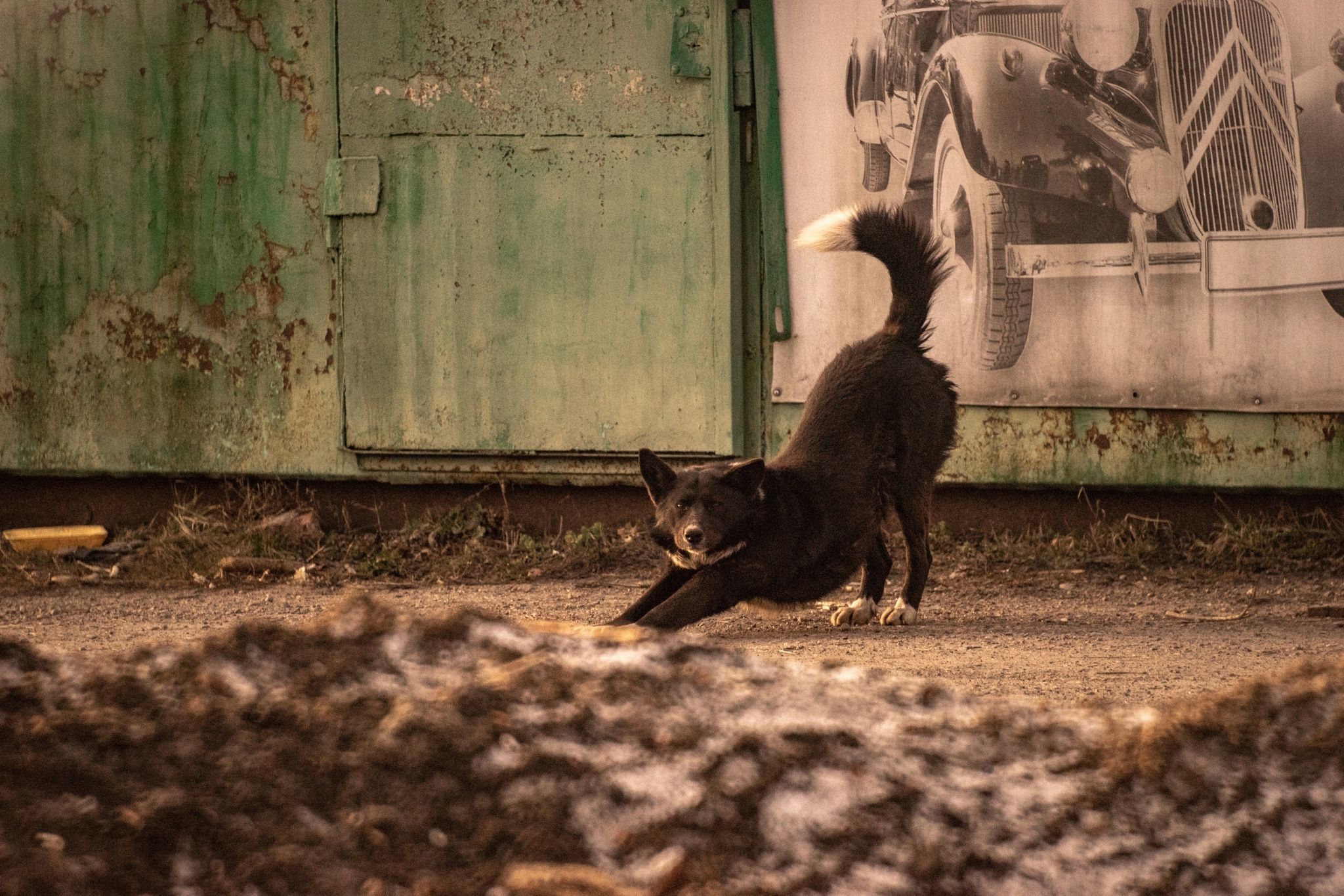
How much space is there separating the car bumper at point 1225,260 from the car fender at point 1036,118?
245 millimetres

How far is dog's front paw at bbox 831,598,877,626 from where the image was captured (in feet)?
17.0

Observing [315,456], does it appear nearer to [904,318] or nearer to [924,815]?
[904,318]

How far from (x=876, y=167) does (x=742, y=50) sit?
803 millimetres

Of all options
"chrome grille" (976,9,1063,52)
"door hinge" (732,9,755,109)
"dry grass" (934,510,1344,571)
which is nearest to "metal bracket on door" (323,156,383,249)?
"door hinge" (732,9,755,109)

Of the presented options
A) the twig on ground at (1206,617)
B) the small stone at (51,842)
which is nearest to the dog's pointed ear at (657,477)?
the twig on ground at (1206,617)

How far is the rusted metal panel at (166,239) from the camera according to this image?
6.51 metres

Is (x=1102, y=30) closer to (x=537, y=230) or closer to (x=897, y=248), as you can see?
(x=897, y=248)

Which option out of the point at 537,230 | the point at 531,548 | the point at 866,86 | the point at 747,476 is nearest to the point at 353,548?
the point at 531,548

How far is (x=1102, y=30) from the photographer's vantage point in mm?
5910

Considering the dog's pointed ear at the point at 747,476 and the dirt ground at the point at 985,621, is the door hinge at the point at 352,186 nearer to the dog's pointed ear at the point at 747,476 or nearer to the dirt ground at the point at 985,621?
the dirt ground at the point at 985,621

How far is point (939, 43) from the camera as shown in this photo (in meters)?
6.07

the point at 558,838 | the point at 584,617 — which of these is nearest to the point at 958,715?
the point at 558,838

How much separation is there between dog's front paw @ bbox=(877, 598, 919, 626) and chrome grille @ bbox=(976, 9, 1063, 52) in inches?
Result: 102

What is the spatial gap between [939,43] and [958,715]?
538 cm
